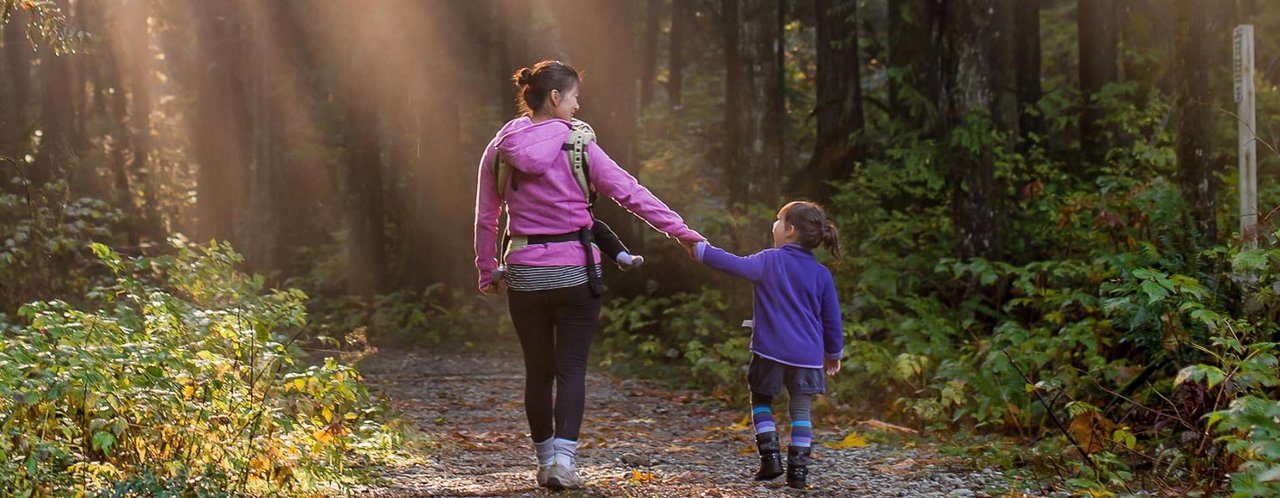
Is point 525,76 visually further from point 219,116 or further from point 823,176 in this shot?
point 823,176

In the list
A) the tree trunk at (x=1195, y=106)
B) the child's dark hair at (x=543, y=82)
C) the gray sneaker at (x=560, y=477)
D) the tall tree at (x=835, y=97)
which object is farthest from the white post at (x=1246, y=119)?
the tall tree at (x=835, y=97)

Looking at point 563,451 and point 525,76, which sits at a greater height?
point 525,76

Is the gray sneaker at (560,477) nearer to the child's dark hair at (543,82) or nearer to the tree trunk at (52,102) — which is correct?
the child's dark hair at (543,82)

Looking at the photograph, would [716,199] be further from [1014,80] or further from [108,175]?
[108,175]

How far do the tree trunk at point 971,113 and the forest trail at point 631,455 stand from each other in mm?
3495

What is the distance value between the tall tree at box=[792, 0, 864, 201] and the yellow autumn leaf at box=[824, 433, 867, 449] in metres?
12.2

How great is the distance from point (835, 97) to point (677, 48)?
12.1 meters

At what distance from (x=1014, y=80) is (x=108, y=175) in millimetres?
16645

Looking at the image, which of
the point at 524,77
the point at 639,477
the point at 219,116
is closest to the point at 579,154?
the point at 524,77

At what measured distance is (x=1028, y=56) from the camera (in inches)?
883

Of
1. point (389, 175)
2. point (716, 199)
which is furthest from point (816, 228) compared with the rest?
point (716, 199)

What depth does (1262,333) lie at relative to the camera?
7551mm

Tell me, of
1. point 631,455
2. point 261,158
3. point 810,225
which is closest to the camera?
point 810,225

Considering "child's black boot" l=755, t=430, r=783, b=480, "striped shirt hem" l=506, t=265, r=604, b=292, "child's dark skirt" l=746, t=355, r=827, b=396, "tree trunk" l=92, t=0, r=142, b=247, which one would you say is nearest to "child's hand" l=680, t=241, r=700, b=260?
"striped shirt hem" l=506, t=265, r=604, b=292
